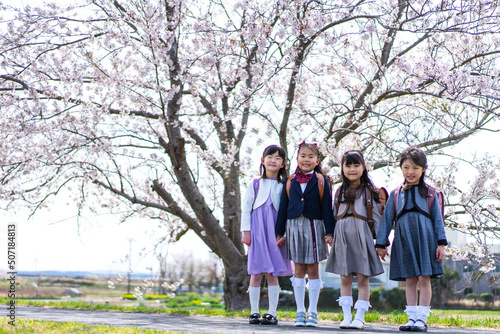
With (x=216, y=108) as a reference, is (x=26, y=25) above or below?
above

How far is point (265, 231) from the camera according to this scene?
14.4ft

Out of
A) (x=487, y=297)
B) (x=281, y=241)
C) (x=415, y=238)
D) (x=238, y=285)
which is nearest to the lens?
(x=415, y=238)

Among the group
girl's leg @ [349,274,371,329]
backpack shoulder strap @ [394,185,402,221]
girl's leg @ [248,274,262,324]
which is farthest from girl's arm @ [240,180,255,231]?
backpack shoulder strap @ [394,185,402,221]

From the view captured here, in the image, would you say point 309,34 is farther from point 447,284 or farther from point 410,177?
point 447,284

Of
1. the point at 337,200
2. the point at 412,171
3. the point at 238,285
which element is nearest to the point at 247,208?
the point at 337,200

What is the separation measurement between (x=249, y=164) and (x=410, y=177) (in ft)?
13.9

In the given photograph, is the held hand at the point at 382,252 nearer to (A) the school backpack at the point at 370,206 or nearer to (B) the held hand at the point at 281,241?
(A) the school backpack at the point at 370,206

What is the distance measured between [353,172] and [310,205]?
1.44 ft

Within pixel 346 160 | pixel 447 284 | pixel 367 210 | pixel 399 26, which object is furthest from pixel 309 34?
pixel 447 284

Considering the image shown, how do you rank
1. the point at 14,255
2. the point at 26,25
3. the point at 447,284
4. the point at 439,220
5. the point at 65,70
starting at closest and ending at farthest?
the point at 439,220
the point at 14,255
the point at 26,25
the point at 65,70
the point at 447,284

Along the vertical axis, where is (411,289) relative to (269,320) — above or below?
above

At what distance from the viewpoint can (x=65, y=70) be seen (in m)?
7.22

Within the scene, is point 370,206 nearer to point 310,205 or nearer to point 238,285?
point 310,205

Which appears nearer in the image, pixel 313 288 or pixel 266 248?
pixel 313 288
